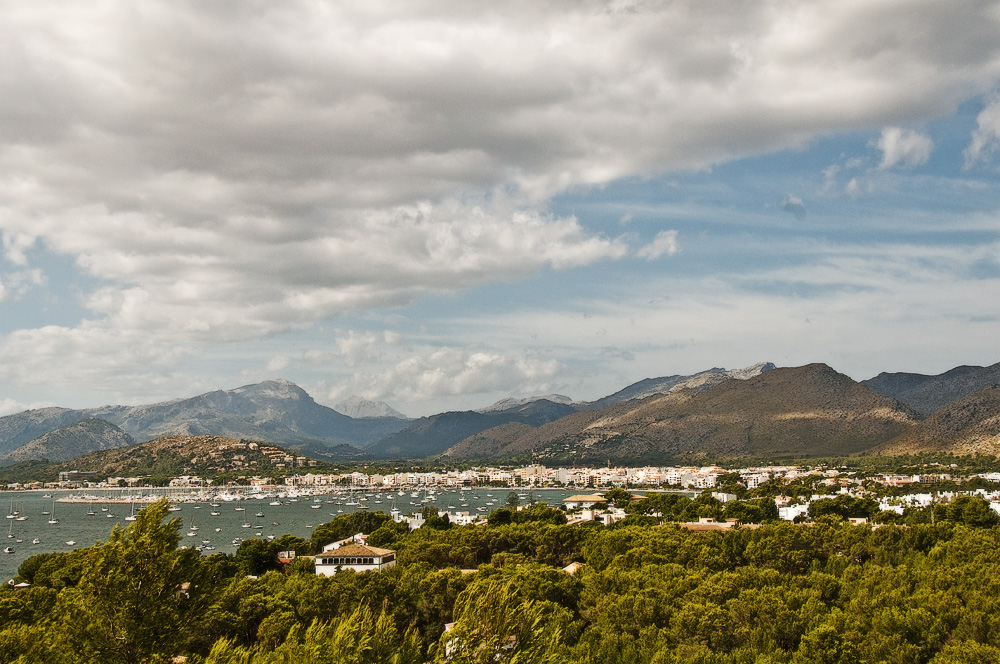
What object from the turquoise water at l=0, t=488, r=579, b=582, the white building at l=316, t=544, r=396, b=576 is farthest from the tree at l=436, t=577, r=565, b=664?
the turquoise water at l=0, t=488, r=579, b=582

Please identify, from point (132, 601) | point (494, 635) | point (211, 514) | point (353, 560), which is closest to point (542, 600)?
point (353, 560)

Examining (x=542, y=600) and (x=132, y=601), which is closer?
(x=132, y=601)

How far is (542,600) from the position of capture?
3628cm

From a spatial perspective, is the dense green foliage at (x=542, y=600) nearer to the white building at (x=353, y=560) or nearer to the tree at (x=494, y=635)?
the tree at (x=494, y=635)

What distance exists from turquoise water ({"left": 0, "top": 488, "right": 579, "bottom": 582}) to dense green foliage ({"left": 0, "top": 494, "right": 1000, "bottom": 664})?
44256 millimetres

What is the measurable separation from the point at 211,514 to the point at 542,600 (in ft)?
393

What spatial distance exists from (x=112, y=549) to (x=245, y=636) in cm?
1756

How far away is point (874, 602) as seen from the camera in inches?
1280

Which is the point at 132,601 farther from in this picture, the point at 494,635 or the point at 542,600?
the point at 542,600

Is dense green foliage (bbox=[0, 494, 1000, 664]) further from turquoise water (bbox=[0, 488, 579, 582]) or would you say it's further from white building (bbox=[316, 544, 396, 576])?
turquoise water (bbox=[0, 488, 579, 582])

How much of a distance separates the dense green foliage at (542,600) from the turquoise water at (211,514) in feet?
145

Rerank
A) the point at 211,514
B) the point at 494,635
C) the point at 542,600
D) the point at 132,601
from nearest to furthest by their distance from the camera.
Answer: the point at 494,635, the point at 132,601, the point at 542,600, the point at 211,514

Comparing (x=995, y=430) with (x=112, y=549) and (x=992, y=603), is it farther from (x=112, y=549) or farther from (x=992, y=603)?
(x=112, y=549)

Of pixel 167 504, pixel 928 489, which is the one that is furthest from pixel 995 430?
pixel 167 504
